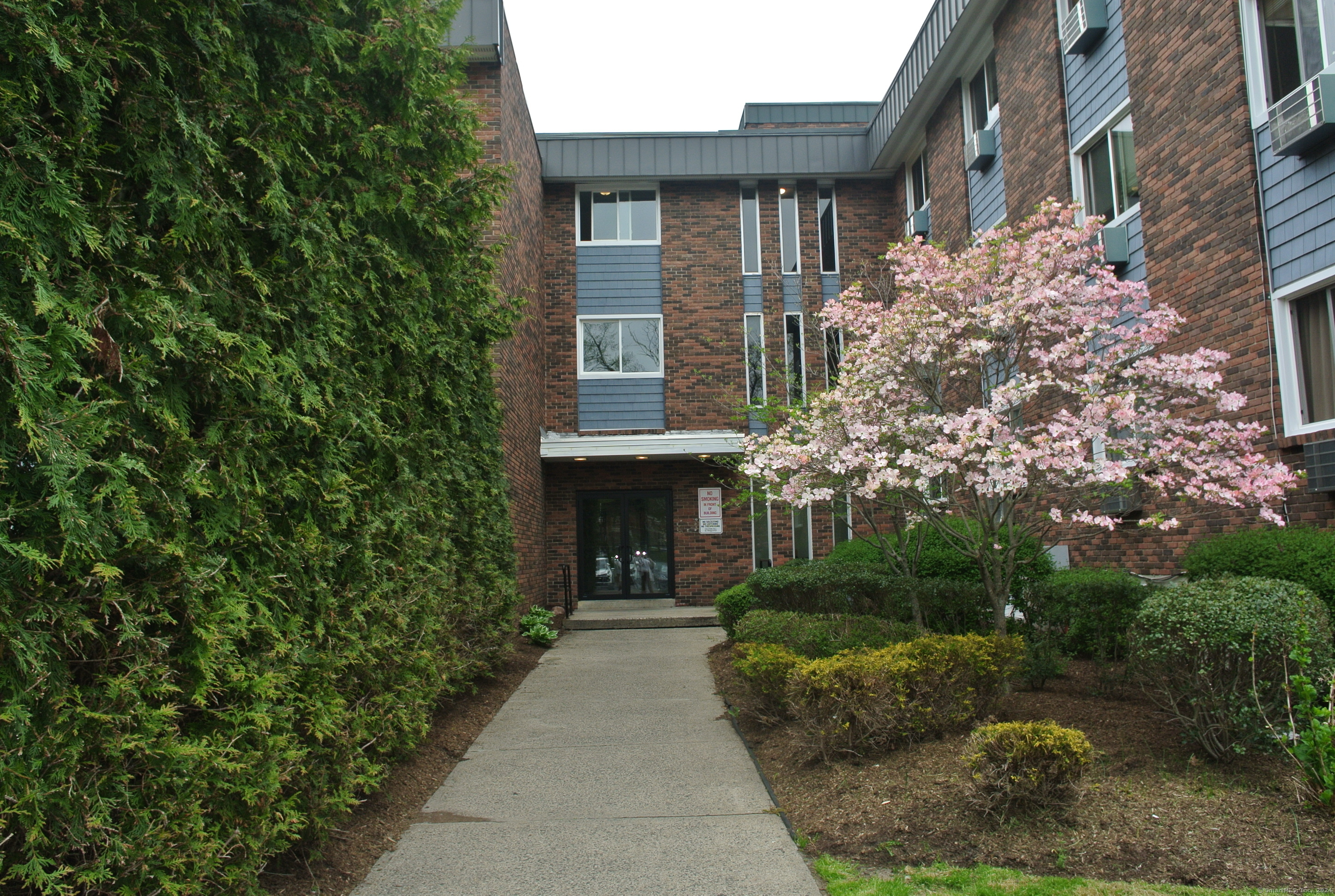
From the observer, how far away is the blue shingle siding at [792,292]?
18219 mm

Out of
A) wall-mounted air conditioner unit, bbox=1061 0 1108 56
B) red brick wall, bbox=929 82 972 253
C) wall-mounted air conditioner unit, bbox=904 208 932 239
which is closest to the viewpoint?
wall-mounted air conditioner unit, bbox=1061 0 1108 56

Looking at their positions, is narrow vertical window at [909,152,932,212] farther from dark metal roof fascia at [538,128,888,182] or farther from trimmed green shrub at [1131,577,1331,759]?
trimmed green shrub at [1131,577,1331,759]

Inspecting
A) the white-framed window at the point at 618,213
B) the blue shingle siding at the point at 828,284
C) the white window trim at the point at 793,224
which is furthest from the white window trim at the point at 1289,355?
the white-framed window at the point at 618,213

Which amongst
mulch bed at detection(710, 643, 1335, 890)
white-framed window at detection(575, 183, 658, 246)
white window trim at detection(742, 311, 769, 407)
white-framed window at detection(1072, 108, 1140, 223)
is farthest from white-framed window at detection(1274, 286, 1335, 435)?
white-framed window at detection(575, 183, 658, 246)

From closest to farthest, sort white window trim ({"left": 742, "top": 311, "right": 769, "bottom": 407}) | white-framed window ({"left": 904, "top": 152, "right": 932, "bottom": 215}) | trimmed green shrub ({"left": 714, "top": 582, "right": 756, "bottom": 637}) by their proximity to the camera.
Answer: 1. trimmed green shrub ({"left": 714, "top": 582, "right": 756, "bottom": 637})
2. white-framed window ({"left": 904, "top": 152, "right": 932, "bottom": 215})
3. white window trim ({"left": 742, "top": 311, "right": 769, "bottom": 407})

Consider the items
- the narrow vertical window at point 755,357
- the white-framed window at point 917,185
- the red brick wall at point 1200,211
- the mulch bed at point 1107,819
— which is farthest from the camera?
the narrow vertical window at point 755,357

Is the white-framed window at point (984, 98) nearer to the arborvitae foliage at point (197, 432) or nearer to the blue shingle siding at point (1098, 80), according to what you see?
the blue shingle siding at point (1098, 80)

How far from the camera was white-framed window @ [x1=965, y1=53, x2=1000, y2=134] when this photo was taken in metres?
14.2

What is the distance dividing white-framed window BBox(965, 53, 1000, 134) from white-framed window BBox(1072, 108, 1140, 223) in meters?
2.62

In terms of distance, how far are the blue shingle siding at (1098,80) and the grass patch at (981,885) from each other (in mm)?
9843

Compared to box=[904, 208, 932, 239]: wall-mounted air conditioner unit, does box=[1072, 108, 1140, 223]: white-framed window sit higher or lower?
lower

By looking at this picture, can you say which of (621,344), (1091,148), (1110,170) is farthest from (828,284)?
(1110,170)

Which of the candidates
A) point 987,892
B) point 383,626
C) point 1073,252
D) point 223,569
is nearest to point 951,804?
point 987,892

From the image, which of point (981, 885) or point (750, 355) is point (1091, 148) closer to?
point (750, 355)
